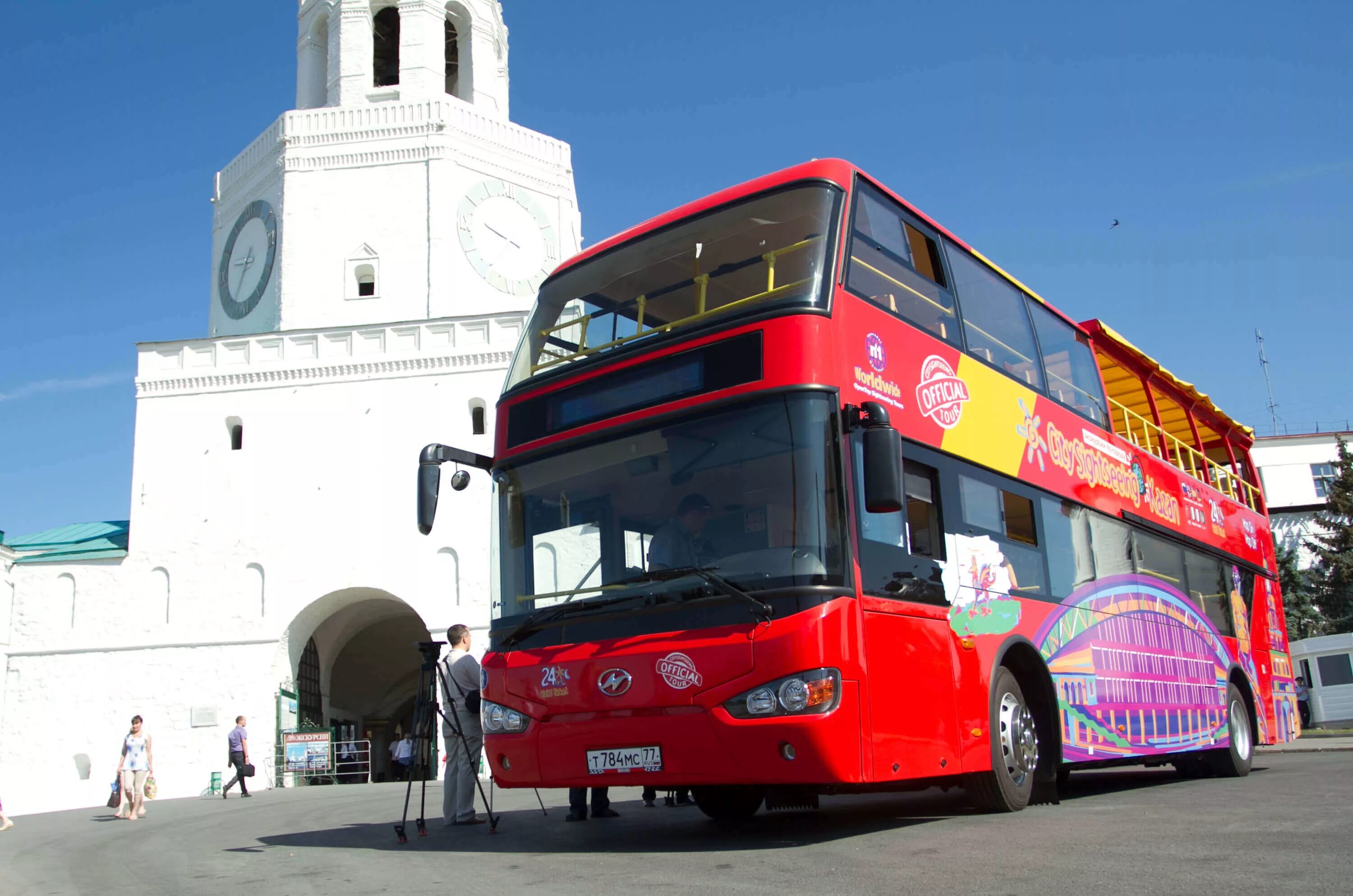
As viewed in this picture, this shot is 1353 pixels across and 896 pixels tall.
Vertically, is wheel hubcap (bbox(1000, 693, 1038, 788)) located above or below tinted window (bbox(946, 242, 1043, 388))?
below

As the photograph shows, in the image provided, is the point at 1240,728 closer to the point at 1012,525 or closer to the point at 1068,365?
the point at 1068,365

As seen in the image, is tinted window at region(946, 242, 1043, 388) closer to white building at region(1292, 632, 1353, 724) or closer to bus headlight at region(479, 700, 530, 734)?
bus headlight at region(479, 700, 530, 734)

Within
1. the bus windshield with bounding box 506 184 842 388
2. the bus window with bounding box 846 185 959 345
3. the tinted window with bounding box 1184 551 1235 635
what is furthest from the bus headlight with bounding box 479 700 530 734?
the tinted window with bounding box 1184 551 1235 635

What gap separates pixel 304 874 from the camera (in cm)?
607

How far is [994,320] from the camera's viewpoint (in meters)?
8.41

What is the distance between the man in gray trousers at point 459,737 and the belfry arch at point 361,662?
1540cm

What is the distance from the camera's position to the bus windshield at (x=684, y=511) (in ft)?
19.6

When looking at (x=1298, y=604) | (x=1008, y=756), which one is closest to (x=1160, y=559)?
(x=1008, y=756)

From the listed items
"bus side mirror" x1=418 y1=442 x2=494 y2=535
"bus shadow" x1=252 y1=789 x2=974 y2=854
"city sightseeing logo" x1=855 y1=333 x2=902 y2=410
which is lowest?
"bus shadow" x1=252 y1=789 x2=974 y2=854

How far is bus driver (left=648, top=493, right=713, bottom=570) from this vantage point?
625cm

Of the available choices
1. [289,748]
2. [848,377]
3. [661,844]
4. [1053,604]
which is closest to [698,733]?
[661,844]

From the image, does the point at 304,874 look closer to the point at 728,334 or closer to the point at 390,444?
the point at 728,334

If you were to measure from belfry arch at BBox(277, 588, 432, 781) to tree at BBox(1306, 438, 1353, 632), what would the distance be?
101ft

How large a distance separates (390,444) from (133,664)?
719 centimetres
